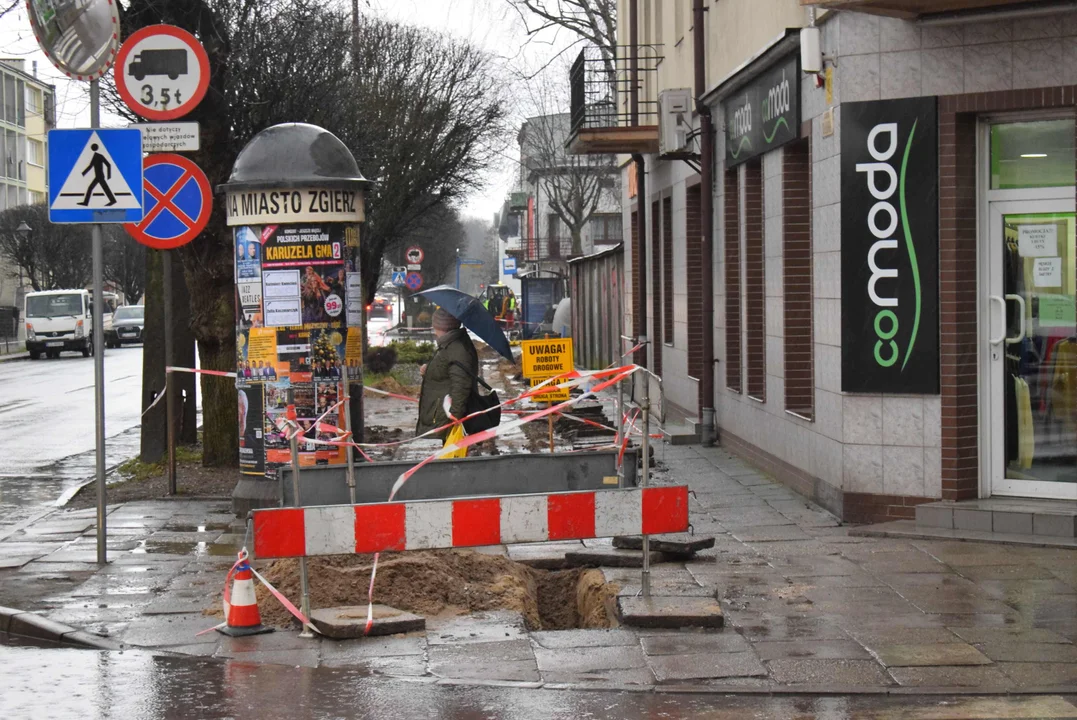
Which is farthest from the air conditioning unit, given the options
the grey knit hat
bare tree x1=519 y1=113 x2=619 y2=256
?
bare tree x1=519 y1=113 x2=619 y2=256

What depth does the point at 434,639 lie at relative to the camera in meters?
7.32

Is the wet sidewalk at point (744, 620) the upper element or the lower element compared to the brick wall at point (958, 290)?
lower

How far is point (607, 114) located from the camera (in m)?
20.7

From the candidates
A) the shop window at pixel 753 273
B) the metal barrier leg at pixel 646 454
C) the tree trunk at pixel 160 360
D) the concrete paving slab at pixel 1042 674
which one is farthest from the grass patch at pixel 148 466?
the concrete paving slab at pixel 1042 674

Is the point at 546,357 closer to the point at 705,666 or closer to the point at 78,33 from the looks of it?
the point at 78,33

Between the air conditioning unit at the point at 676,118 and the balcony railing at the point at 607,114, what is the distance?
259cm

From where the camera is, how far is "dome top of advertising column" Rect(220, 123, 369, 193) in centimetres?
1079

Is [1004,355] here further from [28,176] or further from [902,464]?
[28,176]

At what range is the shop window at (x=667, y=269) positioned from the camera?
67.8ft

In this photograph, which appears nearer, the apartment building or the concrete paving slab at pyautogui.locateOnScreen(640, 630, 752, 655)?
the concrete paving slab at pyautogui.locateOnScreen(640, 630, 752, 655)

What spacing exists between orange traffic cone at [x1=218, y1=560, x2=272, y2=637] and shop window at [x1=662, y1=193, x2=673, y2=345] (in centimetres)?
1345

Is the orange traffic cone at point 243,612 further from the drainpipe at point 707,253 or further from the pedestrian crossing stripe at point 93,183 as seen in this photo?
the drainpipe at point 707,253

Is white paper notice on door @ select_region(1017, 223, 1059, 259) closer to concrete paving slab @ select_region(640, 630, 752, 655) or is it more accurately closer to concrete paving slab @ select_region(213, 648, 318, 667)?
Result: concrete paving slab @ select_region(640, 630, 752, 655)

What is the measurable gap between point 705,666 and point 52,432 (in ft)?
50.8
